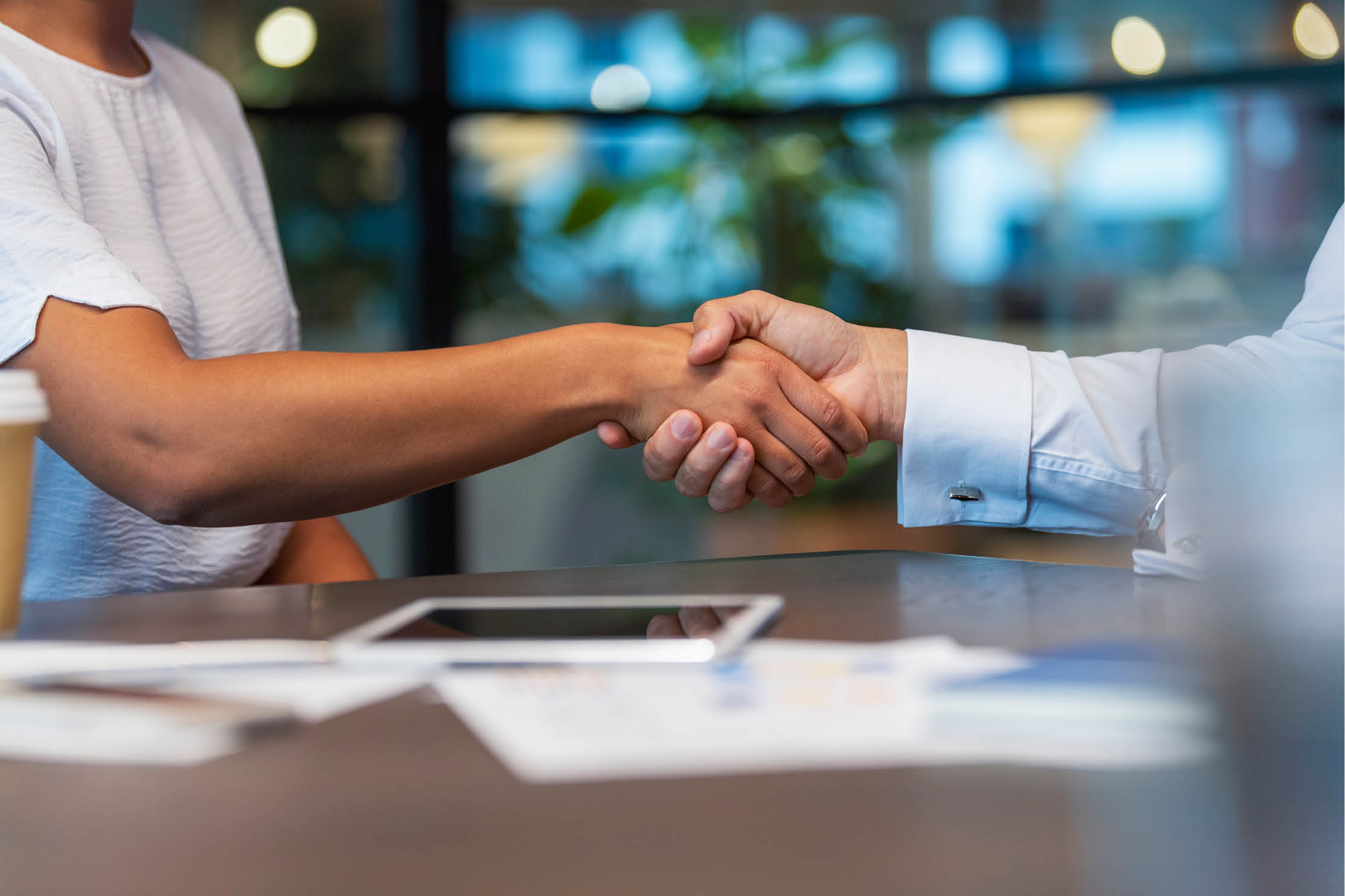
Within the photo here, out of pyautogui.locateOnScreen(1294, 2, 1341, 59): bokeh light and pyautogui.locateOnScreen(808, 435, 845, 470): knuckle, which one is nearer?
pyautogui.locateOnScreen(808, 435, 845, 470): knuckle

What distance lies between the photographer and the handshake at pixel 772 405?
107 centimetres

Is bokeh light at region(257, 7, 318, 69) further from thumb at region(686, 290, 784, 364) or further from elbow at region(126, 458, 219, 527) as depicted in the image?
elbow at region(126, 458, 219, 527)

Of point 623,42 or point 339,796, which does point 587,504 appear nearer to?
point 623,42

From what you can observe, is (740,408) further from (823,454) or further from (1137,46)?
(1137,46)

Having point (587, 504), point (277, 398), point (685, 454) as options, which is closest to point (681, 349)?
point (685, 454)

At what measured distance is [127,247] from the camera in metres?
0.97

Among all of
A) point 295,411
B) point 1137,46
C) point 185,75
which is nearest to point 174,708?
point 295,411

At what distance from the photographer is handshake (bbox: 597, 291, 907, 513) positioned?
1070 mm

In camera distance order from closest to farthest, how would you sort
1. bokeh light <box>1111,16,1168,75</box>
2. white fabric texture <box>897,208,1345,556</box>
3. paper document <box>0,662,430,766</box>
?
paper document <box>0,662,430,766</box>
white fabric texture <box>897,208,1345,556</box>
bokeh light <box>1111,16,1168,75</box>

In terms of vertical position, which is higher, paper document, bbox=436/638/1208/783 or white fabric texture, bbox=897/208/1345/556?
white fabric texture, bbox=897/208/1345/556

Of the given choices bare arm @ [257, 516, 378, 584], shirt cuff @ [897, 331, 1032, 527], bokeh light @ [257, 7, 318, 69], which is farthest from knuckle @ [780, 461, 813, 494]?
bokeh light @ [257, 7, 318, 69]

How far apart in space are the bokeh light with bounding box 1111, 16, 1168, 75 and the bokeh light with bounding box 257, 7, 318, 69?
6.88 feet

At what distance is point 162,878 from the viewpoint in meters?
0.28

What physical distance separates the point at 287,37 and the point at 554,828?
298 centimetres
